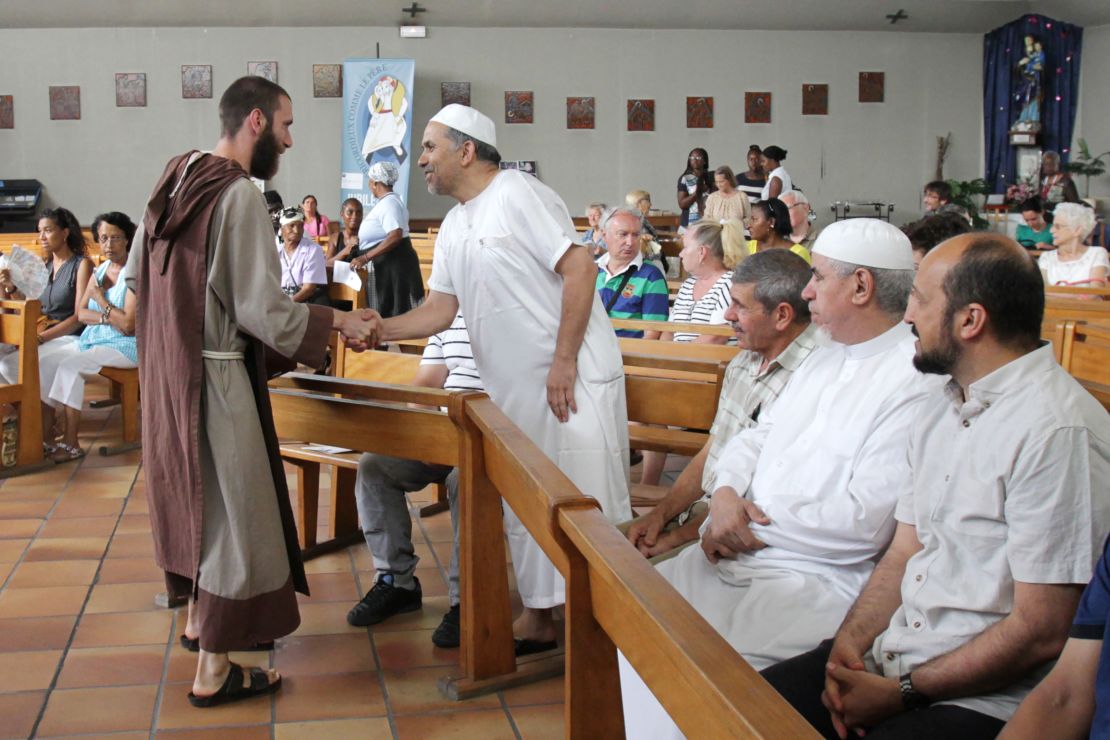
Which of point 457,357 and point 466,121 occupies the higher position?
point 466,121

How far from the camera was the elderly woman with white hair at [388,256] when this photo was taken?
8.68 metres

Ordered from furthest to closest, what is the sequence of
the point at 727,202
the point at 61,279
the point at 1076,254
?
1. the point at 727,202
2. the point at 1076,254
3. the point at 61,279

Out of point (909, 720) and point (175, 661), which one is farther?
point (175, 661)

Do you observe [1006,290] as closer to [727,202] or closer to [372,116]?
[727,202]

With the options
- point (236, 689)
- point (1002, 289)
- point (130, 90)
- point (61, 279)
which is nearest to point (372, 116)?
point (130, 90)

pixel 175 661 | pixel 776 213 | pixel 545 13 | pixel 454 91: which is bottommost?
pixel 175 661

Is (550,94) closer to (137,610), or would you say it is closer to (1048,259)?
(1048,259)

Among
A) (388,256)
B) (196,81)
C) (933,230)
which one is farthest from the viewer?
(196,81)

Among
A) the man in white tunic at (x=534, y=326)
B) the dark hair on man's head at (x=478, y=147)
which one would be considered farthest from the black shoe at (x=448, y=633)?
the dark hair on man's head at (x=478, y=147)

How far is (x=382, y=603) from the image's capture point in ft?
11.6

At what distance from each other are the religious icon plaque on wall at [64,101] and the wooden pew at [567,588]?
14775mm

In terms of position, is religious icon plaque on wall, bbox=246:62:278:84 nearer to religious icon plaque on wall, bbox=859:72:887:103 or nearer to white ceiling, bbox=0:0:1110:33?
white ceiling, bbox=0:0:1110:33

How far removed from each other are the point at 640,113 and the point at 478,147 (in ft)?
46.8

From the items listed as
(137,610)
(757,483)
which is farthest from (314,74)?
(757,483)
